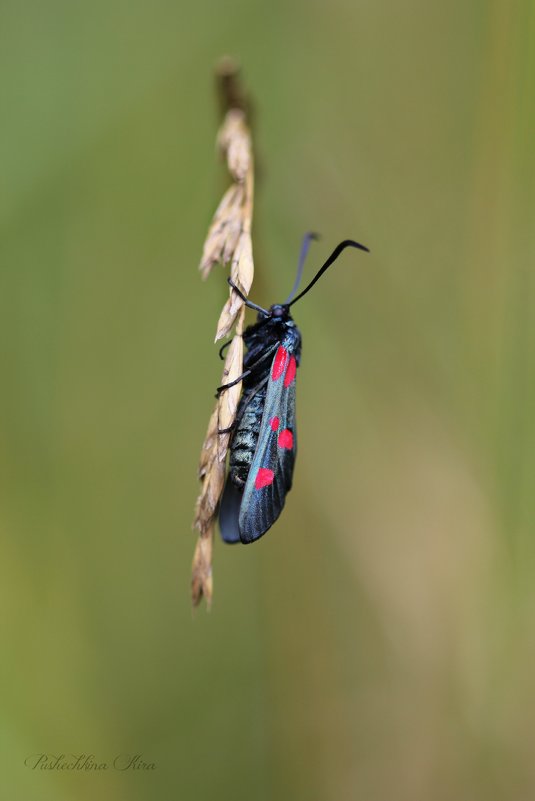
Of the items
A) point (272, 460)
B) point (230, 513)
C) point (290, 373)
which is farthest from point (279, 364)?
point (230, 513)

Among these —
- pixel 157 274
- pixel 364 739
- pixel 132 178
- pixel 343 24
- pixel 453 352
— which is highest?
pixel 343 24

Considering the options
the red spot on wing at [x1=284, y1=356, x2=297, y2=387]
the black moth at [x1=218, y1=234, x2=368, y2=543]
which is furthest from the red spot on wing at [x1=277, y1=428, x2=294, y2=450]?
the red spot on wing at [x1=284, y1=356, x2=297, y2=387]

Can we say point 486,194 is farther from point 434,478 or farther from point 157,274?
point 157,274

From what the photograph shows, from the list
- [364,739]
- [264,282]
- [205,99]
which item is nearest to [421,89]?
[205,99]

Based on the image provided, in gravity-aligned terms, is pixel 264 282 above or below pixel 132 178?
below

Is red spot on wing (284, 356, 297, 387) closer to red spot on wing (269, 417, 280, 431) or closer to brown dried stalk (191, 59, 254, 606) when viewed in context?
red spot on wing (269, 417, 280, 431)

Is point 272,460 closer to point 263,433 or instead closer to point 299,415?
point 263,433

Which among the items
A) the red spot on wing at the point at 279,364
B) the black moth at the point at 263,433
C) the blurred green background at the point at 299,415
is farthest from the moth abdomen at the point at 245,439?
the blurred green background at the point at 299,415
